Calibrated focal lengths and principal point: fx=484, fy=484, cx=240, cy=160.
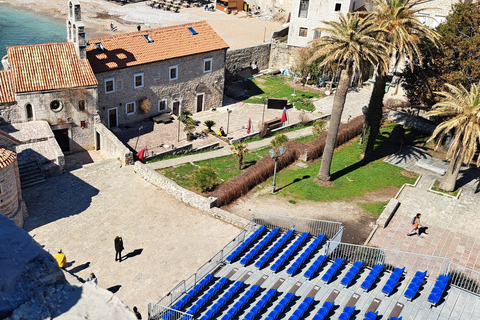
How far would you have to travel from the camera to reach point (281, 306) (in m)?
22.5

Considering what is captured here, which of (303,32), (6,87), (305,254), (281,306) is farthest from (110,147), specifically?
(303,32)

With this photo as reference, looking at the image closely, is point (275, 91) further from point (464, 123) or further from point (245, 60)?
point (464, 123)

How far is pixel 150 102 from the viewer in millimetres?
46844

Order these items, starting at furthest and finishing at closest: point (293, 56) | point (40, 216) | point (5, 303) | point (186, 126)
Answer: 1. point (293, 56)
2. point (186, 126)
3. point (40, 216)
4. point (5, 303)

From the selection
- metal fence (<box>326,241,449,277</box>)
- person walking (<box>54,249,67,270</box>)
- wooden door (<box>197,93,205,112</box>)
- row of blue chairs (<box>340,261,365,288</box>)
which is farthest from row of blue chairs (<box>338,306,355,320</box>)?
wooden door (<box>197,93,205,112</box>)

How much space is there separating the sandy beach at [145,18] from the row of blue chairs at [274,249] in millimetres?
46852

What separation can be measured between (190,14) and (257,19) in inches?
522

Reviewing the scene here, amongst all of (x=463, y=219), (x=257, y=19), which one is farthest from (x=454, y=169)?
(x=257, y=19)

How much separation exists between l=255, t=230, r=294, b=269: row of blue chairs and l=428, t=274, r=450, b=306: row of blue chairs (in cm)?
814

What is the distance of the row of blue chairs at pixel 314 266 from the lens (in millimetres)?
24922

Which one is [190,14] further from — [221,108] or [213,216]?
[213,216]

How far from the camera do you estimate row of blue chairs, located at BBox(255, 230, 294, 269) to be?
25812 millimetres

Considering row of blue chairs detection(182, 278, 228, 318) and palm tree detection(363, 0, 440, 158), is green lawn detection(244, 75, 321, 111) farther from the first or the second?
row of blue chairs detection(182, 278, 228, 318)

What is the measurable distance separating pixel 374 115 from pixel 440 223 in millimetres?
10402
